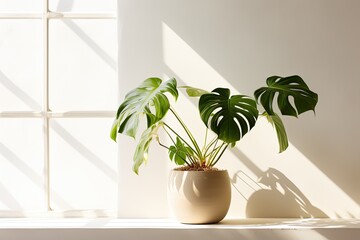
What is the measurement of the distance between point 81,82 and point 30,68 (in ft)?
0.85

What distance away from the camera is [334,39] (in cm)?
271

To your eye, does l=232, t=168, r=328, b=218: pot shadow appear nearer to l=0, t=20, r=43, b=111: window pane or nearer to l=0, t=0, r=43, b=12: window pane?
l=0, t=20, r=43, b=111: window pane

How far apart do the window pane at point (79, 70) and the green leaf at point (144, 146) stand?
406 millimetres

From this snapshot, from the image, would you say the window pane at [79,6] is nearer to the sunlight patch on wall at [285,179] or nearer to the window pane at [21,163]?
the window pane at [21,163]

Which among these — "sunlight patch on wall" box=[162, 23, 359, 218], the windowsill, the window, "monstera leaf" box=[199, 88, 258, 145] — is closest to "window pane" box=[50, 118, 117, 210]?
the window

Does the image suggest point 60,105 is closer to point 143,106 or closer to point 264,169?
point 143,106

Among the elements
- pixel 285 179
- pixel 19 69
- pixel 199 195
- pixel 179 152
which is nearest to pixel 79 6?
pixel 19 69

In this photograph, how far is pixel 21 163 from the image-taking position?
2.82m

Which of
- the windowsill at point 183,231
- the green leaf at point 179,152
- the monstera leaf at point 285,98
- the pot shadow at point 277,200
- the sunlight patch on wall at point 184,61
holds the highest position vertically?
the sunlight patch on wall at point 184,61

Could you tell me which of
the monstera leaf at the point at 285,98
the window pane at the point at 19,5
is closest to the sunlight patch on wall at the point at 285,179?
the monstera leaf at the point at 285,98

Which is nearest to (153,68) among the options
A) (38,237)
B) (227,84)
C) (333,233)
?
(227,84)

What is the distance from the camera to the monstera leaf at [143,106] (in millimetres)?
2253

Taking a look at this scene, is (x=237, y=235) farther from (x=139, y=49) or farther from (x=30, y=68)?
(x=30, y=68)

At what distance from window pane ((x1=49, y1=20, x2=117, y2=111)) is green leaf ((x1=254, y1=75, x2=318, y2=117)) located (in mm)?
855
